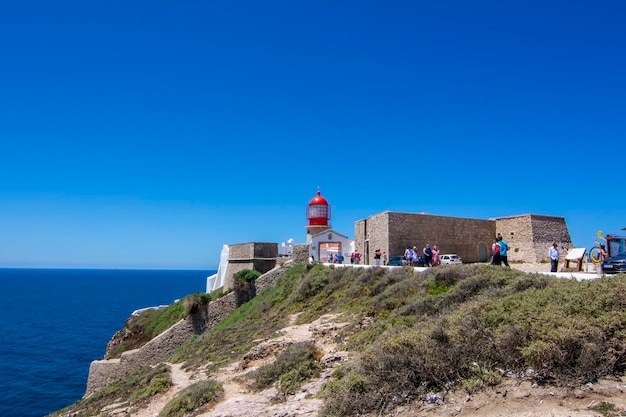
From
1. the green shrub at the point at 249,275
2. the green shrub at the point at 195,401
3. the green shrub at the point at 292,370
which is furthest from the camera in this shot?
the green shrub at the point at 249,275

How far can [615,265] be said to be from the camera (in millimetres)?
11828

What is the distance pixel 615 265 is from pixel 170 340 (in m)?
21.1

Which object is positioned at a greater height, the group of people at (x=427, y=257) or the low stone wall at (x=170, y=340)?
the group of people at (x=427, y=257)

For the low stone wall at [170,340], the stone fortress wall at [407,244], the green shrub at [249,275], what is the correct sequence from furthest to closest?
the green shrub at [249,275] < the stone fortress wall at [407,244] < the low stone wall at [170,340]

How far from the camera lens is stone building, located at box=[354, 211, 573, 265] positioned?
24953mm

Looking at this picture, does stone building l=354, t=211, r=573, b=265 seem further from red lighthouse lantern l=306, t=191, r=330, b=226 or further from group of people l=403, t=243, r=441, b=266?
red lighthouse lantern l=306, t=191, r=330, b=226

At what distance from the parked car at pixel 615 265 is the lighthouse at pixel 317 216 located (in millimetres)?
23550

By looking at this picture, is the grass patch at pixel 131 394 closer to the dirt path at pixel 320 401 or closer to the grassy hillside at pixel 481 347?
the dirt path at pixel 320 401

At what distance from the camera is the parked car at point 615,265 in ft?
38.2

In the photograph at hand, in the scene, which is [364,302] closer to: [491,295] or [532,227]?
[491,295]

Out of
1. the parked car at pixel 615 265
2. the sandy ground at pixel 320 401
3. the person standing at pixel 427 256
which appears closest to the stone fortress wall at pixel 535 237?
the person standing at pixel 427 256

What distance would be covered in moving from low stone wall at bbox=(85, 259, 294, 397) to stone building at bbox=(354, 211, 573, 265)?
5916mm

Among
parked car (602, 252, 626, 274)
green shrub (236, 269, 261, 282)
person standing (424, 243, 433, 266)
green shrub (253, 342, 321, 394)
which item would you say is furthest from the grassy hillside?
green shrub (236, 269, 261, 282)

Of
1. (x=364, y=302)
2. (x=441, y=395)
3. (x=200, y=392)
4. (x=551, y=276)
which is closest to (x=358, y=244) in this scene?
(x=364, y=302)
